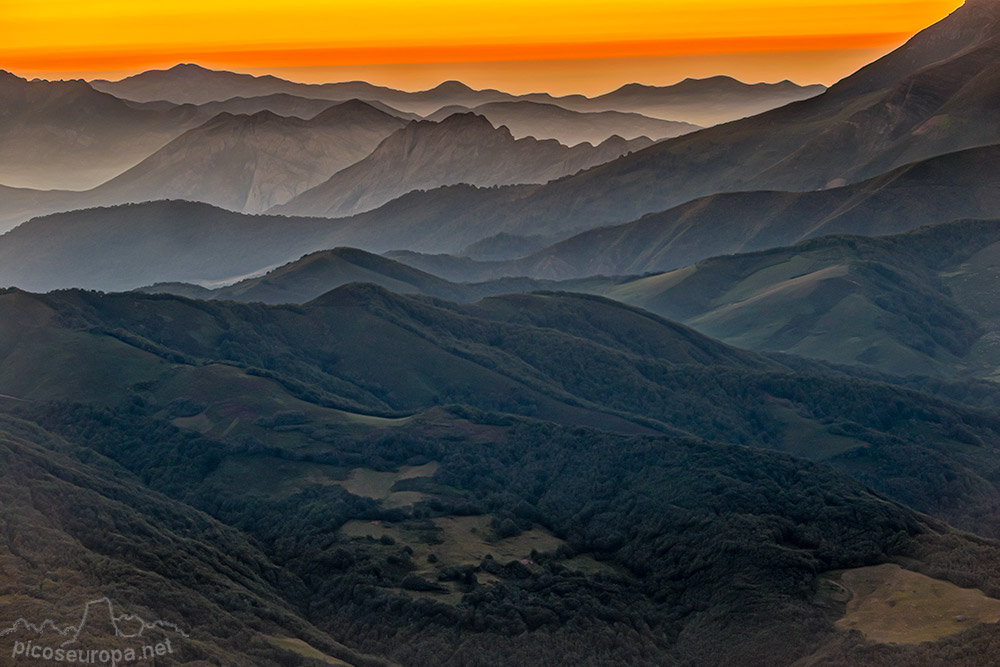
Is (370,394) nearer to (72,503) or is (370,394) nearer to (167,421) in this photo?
(167,421)

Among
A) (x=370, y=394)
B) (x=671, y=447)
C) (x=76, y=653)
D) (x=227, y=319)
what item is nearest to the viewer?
(x=76, y=653)

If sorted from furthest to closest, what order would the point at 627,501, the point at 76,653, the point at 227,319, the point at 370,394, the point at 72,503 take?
1. the point at 227,319
2. the point at 370,394
3. the point at 627,501
4. the point at 72,503
5. the point at 76,653

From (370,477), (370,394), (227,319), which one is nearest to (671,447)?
(370,477)

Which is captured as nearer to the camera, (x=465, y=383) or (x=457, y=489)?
(x=457, y=489)

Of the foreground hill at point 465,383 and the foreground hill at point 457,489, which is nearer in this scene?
the foreground hill at point 457,489

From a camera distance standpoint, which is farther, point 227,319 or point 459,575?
point 227,319

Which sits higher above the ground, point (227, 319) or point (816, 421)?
point (227, 319)

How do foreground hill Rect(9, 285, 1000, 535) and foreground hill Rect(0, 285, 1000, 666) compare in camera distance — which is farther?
foreground hill Rect(9, 285, 1000, 535)

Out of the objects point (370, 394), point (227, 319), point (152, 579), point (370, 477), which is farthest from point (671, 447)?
point (227, 319)

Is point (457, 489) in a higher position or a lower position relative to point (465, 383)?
lower
